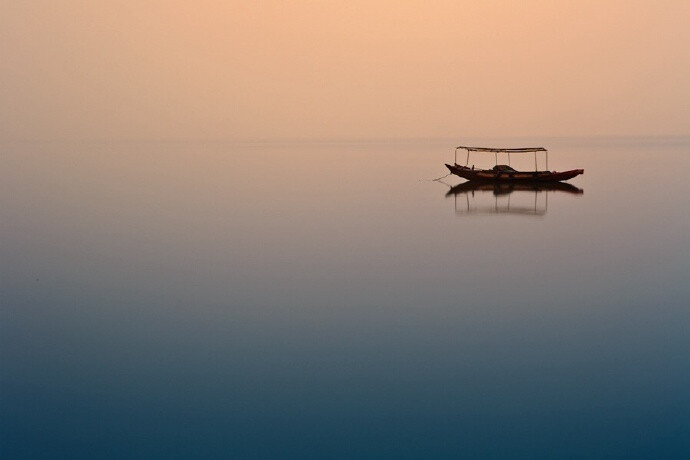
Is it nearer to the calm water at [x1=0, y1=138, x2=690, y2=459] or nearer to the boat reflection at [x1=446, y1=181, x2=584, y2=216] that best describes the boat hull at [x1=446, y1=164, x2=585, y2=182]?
the boat reflection at [x1=446, y1=181, x2=584, y2=216]

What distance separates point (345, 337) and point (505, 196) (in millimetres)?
28252

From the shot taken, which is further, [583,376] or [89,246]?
[89,246]

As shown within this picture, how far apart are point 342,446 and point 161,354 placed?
4.52 m

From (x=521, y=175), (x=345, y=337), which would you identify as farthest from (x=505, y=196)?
(x=345, y=337)

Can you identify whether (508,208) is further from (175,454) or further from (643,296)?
(175,454)

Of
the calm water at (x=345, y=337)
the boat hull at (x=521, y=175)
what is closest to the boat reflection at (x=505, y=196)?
the boat hull at (x=521, y=175)

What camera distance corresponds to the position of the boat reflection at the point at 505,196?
35156 mm

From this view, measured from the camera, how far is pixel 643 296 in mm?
17594

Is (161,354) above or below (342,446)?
above

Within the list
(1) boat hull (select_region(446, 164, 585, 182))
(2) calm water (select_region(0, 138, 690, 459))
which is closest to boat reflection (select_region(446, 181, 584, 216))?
(1) boat hull (select_region(446, 164, 585, 182))

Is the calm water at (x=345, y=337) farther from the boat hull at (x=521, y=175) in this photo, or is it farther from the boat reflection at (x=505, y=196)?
the boat hull at (x=521, y=175)

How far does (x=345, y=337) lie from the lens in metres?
14.5

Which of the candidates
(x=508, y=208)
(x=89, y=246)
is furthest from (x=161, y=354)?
(x=508, y=208)

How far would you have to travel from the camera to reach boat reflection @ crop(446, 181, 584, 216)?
3516 centimetres
